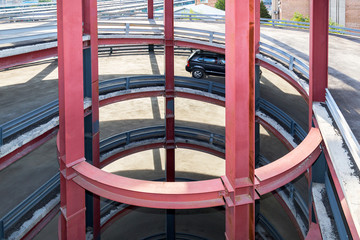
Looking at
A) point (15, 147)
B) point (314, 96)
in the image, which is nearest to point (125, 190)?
point (15, 147)

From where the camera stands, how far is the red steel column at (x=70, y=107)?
9.08 metres

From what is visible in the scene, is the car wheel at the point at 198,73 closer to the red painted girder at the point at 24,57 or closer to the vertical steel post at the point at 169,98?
the vertical steel post at the point at 169,98

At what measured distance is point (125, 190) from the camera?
8.94m

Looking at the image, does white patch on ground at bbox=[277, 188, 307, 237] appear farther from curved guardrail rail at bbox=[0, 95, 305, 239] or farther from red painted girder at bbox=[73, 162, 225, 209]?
red painted girder at bbox=[73, 162, 225, 209]

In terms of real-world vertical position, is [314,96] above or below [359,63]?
below

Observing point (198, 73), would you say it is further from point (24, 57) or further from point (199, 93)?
point (24, 57)

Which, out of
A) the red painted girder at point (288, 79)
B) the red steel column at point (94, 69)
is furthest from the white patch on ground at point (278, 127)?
the red steel column at point (94, 69)

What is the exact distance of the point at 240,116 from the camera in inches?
320

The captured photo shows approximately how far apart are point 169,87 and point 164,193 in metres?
12.4

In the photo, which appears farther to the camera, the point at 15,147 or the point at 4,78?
the point at 4,78

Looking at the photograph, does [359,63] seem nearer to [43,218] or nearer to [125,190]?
[125,190]

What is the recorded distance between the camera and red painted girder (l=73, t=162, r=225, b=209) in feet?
28.7

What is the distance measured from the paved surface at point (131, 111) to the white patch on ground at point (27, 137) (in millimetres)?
2495

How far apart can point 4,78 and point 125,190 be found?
60.4ft
